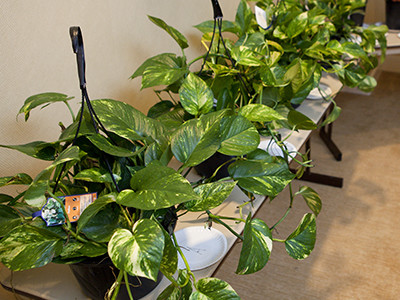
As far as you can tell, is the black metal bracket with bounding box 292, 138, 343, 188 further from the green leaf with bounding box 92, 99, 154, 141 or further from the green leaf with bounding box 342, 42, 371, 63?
the green leaf with bounding box 92, 99, 154, 141

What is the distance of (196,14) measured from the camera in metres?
1.67

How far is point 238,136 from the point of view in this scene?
3.01 ft

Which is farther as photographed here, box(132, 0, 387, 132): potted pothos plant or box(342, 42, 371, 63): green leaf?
box(342, 42, 371, 63): green leaf

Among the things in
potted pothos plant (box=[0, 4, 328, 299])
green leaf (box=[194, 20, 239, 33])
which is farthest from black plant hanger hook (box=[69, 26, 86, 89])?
green leaf (box=[194, 20, 239, 33])

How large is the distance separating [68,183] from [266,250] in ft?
1.38

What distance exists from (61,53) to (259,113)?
56 centimetres

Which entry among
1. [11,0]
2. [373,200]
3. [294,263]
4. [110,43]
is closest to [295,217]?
[294,263]

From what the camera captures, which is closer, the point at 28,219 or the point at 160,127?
the point at 28,219

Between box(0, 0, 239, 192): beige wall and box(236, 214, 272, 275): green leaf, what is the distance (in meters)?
0.64

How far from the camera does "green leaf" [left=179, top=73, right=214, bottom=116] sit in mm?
1006

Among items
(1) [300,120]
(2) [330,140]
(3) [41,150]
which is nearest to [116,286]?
(3) [41,150]

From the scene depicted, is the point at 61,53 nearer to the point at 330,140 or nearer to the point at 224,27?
the point at 224,27

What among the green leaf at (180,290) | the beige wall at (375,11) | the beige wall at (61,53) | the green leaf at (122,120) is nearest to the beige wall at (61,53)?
the beige wall at (61,53)

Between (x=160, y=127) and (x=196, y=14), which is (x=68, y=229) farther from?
(x=196, y=14)
